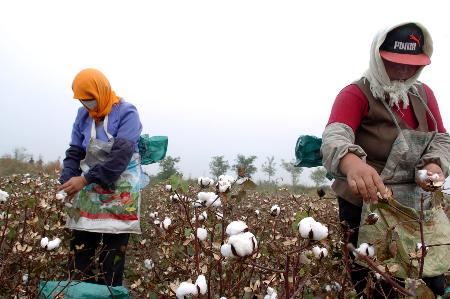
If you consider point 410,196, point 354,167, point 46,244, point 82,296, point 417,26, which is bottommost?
point 82,296

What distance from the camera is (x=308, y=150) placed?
1.80m

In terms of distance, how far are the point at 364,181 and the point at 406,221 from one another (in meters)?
0.14

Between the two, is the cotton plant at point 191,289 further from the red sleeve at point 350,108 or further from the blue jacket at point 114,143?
the blue jacket at point 114,143

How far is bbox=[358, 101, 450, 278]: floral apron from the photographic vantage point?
45.3 inches

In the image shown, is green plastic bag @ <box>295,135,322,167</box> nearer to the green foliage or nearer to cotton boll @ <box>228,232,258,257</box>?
the green foliage

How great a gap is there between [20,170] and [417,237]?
37.4 feet

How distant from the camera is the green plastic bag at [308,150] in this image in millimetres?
1794

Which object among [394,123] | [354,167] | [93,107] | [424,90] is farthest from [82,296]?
[424,90]

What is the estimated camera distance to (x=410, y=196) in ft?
5.18

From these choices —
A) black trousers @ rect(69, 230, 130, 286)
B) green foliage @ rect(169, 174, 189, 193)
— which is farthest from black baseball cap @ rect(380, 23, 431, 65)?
black trousers @ rect(69, 230, 130, 286)

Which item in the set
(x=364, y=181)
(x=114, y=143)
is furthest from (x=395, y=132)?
(x=114, y=143)

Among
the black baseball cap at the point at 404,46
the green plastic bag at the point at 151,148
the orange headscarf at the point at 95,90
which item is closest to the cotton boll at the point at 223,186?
the black baseball cap at the point at 404,46

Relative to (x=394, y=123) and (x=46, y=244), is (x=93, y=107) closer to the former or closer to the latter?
(x=46, y=244)

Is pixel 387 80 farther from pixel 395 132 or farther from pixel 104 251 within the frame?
pixel 104 251
